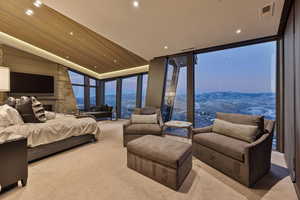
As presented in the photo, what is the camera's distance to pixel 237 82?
3490 millimetres

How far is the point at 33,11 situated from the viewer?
317 centimetres

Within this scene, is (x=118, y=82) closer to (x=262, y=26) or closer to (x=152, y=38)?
(x=152, y=38)

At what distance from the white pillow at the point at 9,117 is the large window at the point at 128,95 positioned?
475 centimetres

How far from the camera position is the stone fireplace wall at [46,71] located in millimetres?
4895

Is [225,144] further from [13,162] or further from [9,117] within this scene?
[9,117]

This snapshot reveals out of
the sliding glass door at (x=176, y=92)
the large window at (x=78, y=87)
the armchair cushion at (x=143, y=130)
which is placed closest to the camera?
the armchair cushion at (x=143, y=130)

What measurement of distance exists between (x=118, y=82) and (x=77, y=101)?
251 centimetres

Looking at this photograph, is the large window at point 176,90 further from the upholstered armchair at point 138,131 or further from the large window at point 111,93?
the large window at point 111,93

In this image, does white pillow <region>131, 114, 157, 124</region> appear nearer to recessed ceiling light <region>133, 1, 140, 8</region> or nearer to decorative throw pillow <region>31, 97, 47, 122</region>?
decorative throw pillow <region>31, 97, 47, 122</region>

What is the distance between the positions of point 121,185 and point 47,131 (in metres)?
1.80

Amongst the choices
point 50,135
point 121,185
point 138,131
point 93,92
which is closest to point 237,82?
point 138,131

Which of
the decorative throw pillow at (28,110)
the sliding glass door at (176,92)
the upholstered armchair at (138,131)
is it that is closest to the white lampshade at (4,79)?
the decorative throw pillow at (28,110)

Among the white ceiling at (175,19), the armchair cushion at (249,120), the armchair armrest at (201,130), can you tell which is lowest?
the armchair armrest at (201,130)

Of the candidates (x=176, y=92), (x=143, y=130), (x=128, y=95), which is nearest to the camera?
(x=143, y=130)
